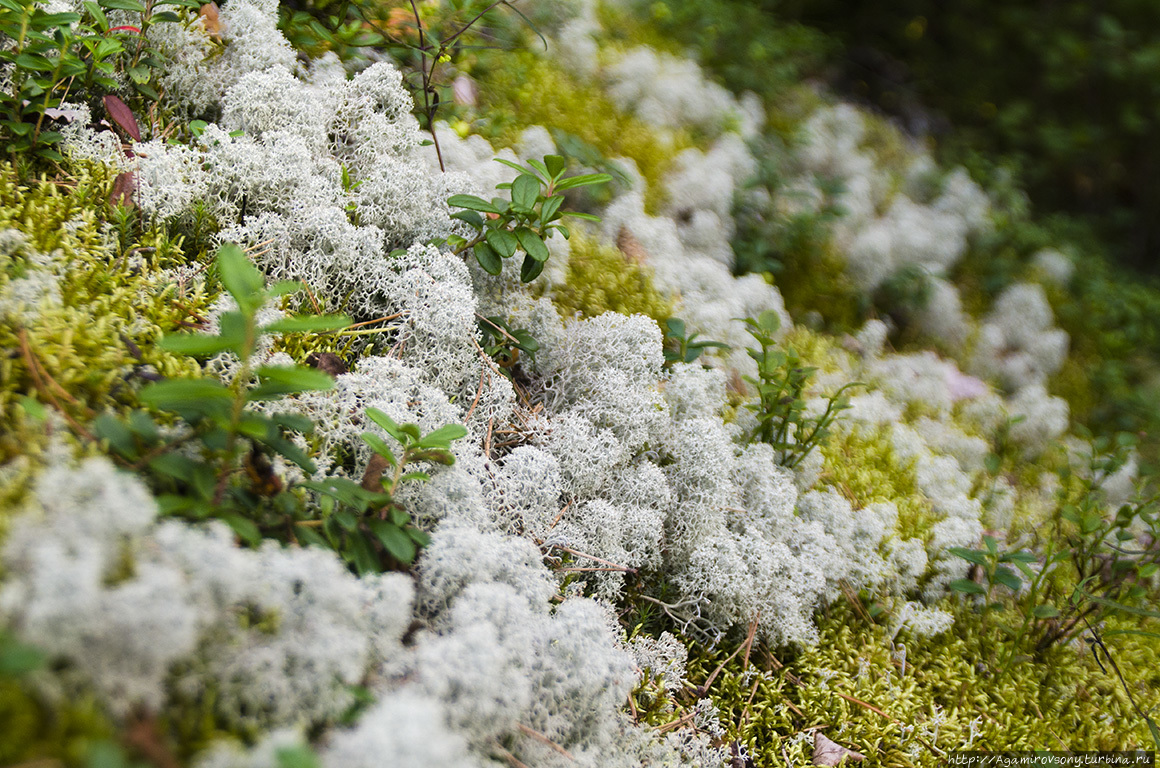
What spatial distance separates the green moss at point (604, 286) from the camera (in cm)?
284

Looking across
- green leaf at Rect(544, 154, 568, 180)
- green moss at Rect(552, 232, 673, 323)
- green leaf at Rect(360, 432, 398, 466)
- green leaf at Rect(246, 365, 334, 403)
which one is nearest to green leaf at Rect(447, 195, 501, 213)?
green leaf at Rect(544, 154, 568, 180)

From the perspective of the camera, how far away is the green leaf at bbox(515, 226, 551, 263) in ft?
6.89

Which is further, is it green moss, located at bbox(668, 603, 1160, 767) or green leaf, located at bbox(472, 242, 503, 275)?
green leaf, located at bbox(472, 242, 503, 275)

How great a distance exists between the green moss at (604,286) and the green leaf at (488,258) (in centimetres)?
59

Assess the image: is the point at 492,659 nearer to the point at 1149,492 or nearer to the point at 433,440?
the point at 433,440

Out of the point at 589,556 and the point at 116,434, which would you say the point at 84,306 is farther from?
the point at 589,556

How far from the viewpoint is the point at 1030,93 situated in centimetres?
715

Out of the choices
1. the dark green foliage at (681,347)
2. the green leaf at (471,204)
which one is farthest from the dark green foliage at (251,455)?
the dark green foliage at (681,347)

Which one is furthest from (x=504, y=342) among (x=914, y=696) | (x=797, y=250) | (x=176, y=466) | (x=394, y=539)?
(x=797, y=250)

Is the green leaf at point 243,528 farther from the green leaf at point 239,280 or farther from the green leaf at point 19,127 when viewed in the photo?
the green leaf at point 19,127

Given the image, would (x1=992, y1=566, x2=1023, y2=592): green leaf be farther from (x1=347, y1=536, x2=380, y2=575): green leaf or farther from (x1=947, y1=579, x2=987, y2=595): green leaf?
(x1=347, y1=536, x2=380, y2=575): green leaf

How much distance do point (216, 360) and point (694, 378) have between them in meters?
1.47

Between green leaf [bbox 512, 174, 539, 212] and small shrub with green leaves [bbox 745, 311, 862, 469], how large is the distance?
0.88 metres

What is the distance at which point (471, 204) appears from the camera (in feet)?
7.04
